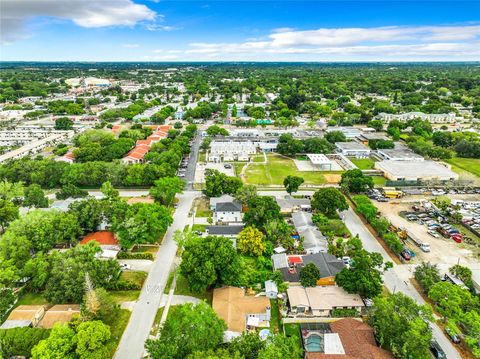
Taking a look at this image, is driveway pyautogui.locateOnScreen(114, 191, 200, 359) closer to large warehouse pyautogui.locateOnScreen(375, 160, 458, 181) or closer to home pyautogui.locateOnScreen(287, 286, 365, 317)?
home pyautogui.locateOnScreen(287, 286, 365, 317)

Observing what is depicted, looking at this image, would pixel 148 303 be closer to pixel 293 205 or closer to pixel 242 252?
pixel 242 252

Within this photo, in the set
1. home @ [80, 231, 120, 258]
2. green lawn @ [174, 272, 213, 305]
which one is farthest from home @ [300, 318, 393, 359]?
home @ [80, 231, 120, 258]

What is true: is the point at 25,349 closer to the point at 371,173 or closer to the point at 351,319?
the point at 351,319

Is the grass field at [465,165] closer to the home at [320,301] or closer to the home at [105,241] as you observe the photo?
the home at [320,301]

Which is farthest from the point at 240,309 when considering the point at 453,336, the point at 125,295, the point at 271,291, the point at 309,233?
the point at 453,336

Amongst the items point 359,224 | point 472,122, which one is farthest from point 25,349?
point 472,122

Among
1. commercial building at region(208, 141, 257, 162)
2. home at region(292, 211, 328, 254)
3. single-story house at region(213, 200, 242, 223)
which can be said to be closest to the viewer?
home at region(292, 211, 328, 254)
